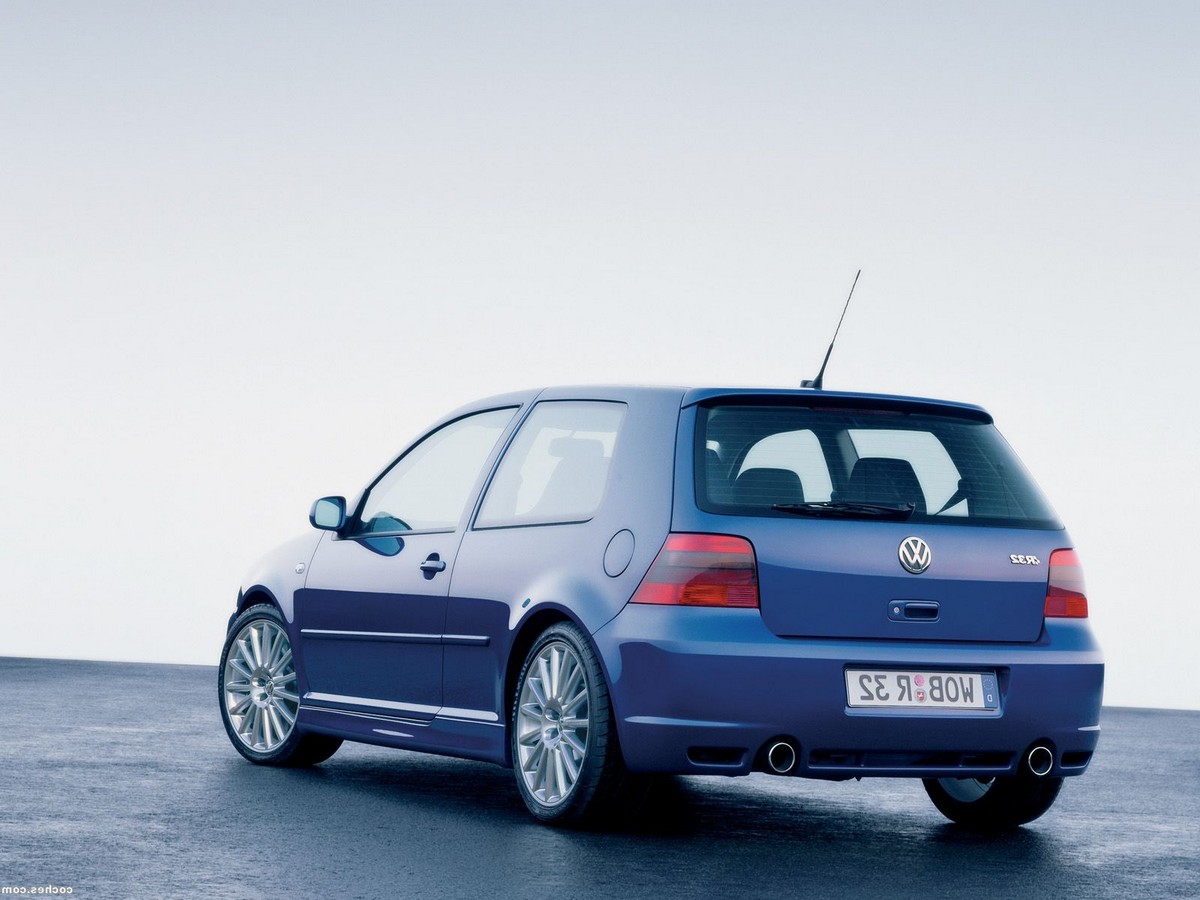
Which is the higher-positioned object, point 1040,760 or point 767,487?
point 767,487

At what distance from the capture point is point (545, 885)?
5.79 meters

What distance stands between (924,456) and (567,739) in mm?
1728

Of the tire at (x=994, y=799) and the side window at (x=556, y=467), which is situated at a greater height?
the side window at (x=556, y=467)

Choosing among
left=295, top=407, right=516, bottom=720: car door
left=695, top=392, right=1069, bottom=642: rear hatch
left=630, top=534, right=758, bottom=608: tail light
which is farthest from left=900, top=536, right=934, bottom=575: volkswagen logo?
left=295, top=407, right=516, bottom=720: car door

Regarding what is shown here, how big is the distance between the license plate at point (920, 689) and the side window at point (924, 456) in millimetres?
650

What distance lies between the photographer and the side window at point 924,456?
707 centimetres

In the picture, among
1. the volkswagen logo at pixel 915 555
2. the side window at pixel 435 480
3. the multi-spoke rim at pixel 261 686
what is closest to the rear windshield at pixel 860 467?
the volkswagen logo at pixel 915 555

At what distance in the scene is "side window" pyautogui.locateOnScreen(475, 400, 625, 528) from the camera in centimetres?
723

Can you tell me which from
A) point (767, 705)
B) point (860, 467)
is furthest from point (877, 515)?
point (767, 705)

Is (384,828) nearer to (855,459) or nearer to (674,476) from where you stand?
(674,476)

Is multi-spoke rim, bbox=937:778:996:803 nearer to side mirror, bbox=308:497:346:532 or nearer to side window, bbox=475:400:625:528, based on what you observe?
side window, bbox=475:400:625:528

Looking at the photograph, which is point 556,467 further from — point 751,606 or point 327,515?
point 327,515

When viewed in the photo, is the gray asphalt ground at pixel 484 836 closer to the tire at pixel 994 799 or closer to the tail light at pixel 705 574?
the tire at pixel 994 799

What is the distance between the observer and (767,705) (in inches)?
255
